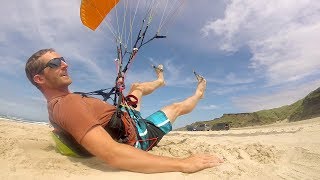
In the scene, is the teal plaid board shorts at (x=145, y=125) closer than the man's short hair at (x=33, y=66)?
No

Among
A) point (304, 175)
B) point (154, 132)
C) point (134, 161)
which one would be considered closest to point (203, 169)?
point (134, 161)

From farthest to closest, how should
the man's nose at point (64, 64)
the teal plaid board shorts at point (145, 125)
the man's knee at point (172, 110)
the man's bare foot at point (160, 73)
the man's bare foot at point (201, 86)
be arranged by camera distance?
the man's bare foot at point (160, 73), the man's bare foot at point (201, 86), the man's knee at point (172, 110), the teal plaid board shorts at point (145, 125), the man's nose at point (64, 64)

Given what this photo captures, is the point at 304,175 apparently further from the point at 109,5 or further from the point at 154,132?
the point at 109,5

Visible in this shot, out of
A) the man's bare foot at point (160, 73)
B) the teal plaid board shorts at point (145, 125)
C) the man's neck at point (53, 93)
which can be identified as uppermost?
the man's bare foot at point (160, 73)

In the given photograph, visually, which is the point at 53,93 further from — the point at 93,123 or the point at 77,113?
the point at 93,123

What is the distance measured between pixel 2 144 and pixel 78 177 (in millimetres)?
1655

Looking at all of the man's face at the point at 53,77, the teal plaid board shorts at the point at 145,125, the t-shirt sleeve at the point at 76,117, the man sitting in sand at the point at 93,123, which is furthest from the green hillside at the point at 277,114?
the t-shirt sleeve at the point at 76,117

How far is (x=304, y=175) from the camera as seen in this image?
3643 mm

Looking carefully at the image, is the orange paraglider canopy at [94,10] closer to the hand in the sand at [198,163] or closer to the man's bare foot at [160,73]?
the man's bare foot at [160,73]

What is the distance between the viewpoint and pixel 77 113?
3.45 metres

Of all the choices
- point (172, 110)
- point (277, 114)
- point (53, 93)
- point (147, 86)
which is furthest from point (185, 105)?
point (277, 114)

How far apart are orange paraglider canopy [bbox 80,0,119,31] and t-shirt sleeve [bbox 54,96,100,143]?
4.63m

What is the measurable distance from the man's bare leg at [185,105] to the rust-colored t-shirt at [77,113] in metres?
1.62

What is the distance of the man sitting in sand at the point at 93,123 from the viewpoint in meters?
3.28
